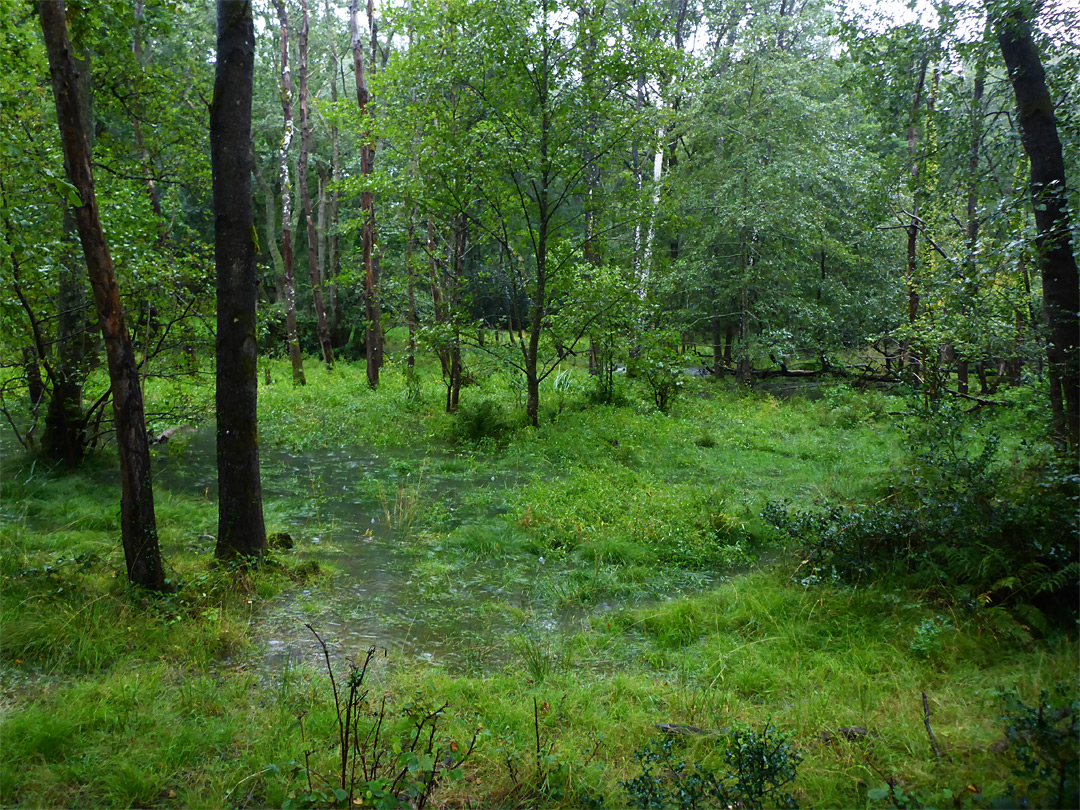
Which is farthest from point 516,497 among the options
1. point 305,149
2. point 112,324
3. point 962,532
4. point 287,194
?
point 305,149

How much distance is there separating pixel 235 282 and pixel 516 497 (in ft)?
15.0

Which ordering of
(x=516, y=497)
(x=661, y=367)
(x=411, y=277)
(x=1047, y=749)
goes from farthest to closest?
(x=411, y=277)
(x=661, y=367)
(x=516, y=497)
(x=1047, y=749)

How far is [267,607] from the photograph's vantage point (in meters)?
5.80

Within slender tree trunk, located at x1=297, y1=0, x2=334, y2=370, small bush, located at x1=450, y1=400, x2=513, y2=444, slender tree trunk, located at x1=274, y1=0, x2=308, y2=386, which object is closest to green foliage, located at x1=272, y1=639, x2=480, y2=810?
small bush, located at x1=450, y1=400, x2=513, y2=444

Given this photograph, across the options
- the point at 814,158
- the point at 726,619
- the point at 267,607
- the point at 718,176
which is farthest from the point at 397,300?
the point at 726,619

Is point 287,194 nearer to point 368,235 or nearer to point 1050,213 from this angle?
point 368,235

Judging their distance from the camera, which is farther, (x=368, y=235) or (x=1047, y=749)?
(x=368, y=235)

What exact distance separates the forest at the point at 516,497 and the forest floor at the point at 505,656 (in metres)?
0.03

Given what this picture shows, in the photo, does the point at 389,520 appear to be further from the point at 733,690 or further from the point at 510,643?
the point at 733,690

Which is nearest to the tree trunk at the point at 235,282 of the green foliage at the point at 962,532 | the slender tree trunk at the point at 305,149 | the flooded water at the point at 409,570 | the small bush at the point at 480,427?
the flooded water at the point at 409,570

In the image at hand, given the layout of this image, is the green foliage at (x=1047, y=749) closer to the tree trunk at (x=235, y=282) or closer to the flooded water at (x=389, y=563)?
the flooded water at (x=389, y=563)

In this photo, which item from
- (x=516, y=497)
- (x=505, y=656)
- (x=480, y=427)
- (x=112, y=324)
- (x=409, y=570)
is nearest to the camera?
(x=112, y=324)

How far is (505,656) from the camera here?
5109mm

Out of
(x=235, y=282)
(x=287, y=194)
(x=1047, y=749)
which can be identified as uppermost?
(x=287, y=194)
